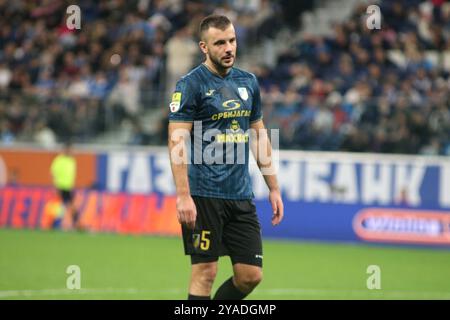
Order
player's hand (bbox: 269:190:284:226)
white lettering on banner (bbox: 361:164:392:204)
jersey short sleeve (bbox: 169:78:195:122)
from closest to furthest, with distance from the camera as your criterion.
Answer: jersey short sleeve (bbox: 169:78:195:122) → player's hand (bbox: 269:190:284:226) → white lettering on banner (bbox: 361:164:392:204)

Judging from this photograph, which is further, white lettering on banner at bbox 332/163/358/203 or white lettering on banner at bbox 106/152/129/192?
white lettering on banner at bbox 106/152/129/192

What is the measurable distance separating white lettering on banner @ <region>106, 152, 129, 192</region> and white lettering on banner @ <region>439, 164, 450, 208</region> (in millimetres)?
6375

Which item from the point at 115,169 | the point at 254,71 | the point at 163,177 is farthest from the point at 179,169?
the point at 254,71

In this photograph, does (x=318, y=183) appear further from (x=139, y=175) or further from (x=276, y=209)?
(x=276, y=209)

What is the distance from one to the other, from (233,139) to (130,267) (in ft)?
20.6

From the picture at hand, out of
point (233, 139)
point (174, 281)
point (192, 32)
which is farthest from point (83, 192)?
point (233, 139)

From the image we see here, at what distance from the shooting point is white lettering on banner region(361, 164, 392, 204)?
59.4 ft

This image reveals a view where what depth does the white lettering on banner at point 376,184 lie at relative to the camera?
712 inches

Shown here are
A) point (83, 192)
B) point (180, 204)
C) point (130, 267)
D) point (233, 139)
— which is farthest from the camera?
point (83, 192)

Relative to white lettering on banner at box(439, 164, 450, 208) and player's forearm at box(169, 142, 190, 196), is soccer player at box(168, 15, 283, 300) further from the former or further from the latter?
white lettering on banner at box(439, 164, 450, 208)

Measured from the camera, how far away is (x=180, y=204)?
7262 millimetres

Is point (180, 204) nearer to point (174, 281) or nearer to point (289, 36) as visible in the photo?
point (174, 281)

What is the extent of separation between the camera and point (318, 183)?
18.5m

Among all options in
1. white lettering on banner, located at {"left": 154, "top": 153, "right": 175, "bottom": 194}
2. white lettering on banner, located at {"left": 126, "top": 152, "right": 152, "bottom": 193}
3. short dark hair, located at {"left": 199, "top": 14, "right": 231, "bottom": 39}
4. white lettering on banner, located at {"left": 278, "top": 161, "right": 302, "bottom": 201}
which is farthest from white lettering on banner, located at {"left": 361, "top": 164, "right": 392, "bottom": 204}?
short dark hair, located at {"left": 199, "top": 14, "right": 231, "bottom": 39}
